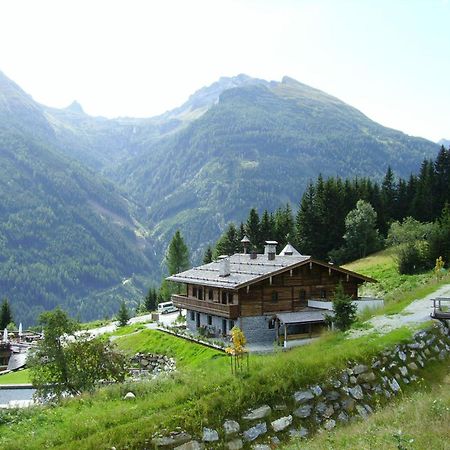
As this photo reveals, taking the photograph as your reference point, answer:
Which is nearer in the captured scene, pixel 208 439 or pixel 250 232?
pixel 208 439

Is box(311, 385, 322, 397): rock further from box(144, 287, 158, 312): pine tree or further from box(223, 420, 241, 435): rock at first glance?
box(144, 287, 158, 312): pine tree

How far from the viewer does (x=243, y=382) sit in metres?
18.4

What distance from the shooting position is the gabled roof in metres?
44.8

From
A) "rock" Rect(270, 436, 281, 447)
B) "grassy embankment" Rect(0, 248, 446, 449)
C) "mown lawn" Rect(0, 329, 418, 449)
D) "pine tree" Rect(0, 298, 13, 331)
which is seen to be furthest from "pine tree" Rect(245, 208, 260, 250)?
"rock" Rect(270, 436, 281, 447)

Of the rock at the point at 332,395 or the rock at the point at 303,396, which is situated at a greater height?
the rock at the point at 303,396

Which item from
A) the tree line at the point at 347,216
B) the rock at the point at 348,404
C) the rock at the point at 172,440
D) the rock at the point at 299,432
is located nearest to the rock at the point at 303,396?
the rock at the point at 299,432

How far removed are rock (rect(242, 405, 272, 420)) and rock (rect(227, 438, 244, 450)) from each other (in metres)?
0.77

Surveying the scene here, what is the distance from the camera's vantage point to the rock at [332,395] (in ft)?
61.4

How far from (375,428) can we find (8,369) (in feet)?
156

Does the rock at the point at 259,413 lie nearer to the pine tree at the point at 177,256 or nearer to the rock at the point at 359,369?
the rock at the point at 359,369

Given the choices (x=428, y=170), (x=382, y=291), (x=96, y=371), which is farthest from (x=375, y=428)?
(x=428, y=170)

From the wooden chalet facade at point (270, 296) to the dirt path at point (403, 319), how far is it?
44.2 ft

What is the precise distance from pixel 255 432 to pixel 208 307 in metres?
31.3

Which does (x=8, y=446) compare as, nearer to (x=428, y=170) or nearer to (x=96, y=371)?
(x=96, y=371)
